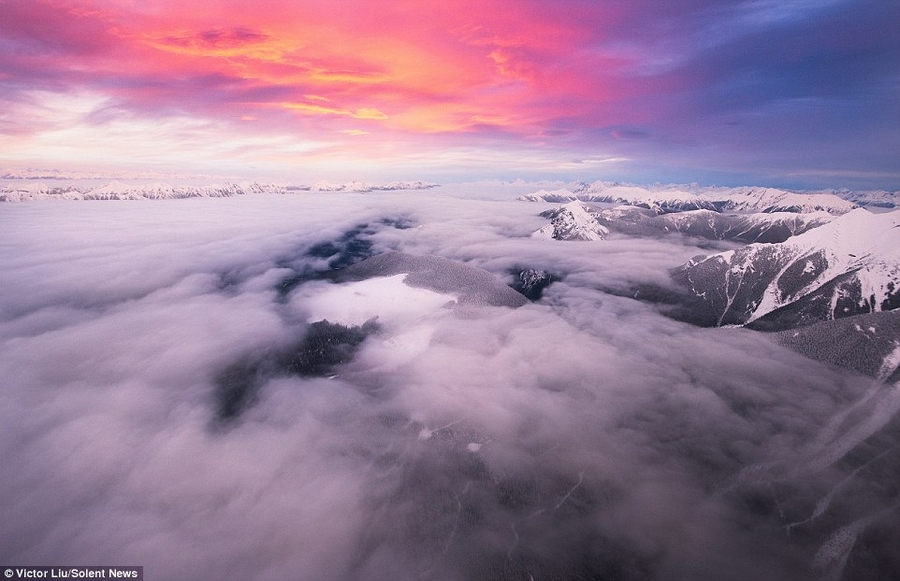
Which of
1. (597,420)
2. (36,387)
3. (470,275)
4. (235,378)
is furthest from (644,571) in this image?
(36,387)

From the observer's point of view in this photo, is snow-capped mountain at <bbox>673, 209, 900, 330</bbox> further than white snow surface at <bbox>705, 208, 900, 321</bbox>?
No

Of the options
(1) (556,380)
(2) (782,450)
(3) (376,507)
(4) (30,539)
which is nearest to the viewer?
(4) (30,539)

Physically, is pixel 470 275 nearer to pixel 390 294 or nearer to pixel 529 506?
pixel 390 294

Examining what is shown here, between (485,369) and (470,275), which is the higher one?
(470,275)

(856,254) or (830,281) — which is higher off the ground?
(856,254)

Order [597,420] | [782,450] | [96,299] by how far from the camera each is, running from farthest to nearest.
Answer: [96,299] → [597,420] → [782,450]

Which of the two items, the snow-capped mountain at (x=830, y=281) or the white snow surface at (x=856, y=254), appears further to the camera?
the white snow surface at (x=856, y=254)

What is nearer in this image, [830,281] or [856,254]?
[830,281]

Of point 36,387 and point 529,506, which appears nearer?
point 529,506
